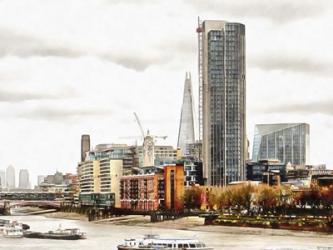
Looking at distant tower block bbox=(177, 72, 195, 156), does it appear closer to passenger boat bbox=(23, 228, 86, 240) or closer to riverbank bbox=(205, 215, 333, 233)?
riverbank bbox=(205, 215, 333, 233)

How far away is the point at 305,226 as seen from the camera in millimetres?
24781

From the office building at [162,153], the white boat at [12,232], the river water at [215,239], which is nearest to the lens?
the river water at [215,239]

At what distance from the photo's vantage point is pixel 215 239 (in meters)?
23.0

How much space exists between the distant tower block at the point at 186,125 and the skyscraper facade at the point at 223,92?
14.8ft

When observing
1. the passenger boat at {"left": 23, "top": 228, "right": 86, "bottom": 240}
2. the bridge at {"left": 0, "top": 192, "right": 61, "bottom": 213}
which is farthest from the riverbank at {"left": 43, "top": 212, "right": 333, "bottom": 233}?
the bridge at {"left": 0, "top": 192, "right": 61, "bottom": 213}

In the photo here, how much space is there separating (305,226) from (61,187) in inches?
1207

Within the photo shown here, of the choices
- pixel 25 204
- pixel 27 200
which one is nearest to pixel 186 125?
pixel 27 200

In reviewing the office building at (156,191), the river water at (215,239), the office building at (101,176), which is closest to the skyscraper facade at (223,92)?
the office building at (101,176)

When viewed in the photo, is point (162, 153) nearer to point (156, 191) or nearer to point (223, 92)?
point (223, 92)

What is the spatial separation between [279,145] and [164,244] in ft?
121

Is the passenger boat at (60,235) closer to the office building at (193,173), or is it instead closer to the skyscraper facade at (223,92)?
the office building at (193,173)

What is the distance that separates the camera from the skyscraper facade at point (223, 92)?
46.8 metres

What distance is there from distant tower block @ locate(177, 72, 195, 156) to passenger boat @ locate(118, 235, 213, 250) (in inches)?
1229

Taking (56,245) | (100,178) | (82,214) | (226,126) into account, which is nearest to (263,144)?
(226,126)
